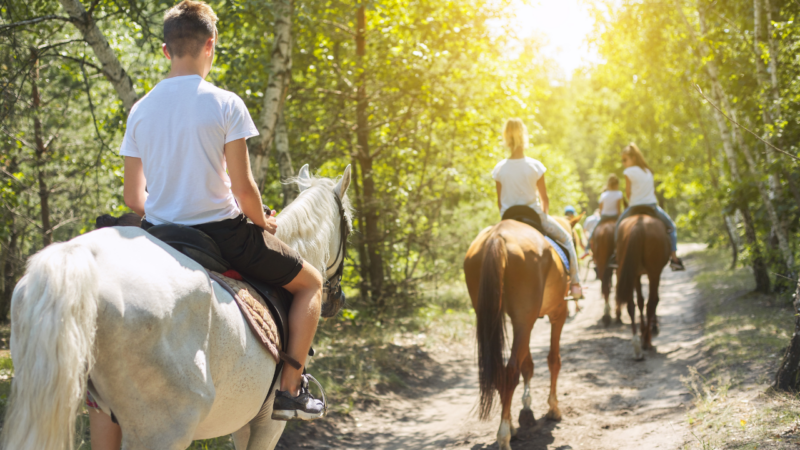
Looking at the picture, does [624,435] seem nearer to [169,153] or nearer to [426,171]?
[169,153]

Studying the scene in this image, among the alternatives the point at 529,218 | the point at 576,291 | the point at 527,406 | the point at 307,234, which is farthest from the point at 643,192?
the point at 307,234

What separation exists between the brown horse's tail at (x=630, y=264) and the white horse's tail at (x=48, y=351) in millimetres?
7658

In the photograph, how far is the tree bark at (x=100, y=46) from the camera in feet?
16.5

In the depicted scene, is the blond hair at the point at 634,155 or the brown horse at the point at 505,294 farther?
the blond hair at the point at 634,155

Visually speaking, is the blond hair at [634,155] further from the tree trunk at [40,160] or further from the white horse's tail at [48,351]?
the tree trunk at [40,160]

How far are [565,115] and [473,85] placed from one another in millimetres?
39231

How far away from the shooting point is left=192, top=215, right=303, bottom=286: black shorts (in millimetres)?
2531

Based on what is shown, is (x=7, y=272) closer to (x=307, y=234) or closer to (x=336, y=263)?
(x=336, y=263)

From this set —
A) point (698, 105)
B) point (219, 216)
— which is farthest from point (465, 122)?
point (698, 105)

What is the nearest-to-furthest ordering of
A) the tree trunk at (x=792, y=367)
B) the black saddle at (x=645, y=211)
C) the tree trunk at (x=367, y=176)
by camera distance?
the tree trunk at (x=792, y=367), the black saddle at (x=645, y=211), the tree trunk at (x=367, y=176)

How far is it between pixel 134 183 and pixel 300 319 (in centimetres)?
109

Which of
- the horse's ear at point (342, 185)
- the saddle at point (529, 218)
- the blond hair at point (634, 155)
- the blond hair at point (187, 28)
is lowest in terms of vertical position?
the saddle at point (529, 218)

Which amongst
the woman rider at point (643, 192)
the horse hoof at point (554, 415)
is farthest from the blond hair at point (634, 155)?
the horse hoof at point (554, 415)

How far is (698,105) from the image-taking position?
18797mm
